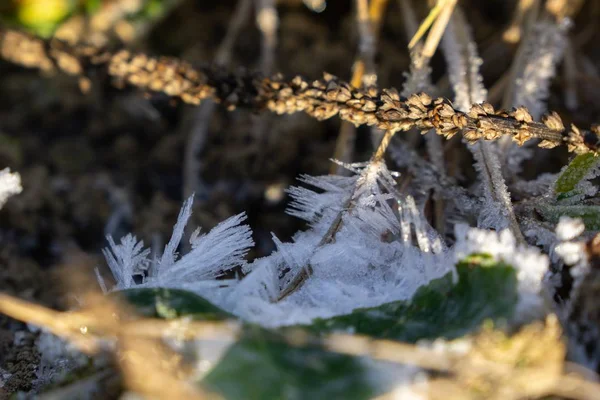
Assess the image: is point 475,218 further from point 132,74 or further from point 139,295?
point 132,74

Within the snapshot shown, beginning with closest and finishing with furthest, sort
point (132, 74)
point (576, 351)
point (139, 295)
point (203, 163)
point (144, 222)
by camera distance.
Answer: point (576, 351) < point (139, 295) < point (132, 74) < point (144, 222) < point (203, 163)

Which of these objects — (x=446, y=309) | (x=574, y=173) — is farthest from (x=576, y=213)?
(x=446, y=309)

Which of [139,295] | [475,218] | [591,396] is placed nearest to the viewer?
[591,396]

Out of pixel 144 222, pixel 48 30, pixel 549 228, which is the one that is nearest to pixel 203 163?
pixel 144 222

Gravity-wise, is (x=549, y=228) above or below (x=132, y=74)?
below

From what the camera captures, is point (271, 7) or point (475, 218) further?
point (271, 7)

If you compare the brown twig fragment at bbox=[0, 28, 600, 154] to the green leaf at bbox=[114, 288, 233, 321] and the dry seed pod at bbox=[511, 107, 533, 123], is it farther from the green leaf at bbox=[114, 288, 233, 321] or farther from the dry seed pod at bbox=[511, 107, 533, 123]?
the green leaf at bbox=[114, 288, 233, 321]

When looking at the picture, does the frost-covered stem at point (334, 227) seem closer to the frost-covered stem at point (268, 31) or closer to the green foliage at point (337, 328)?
the green foliage at point (337, 328)
